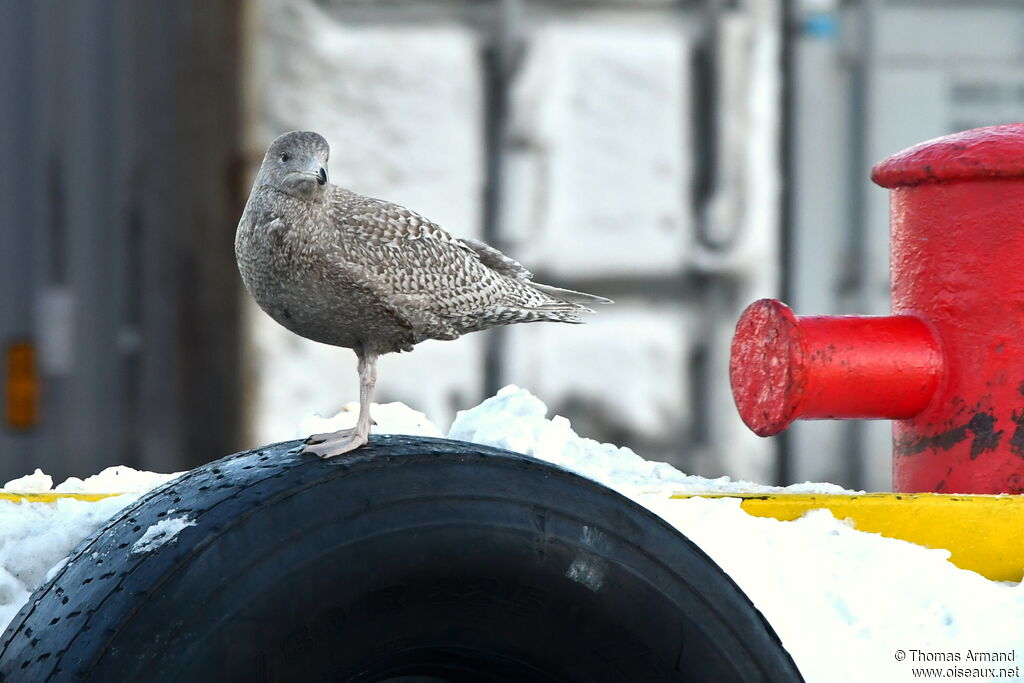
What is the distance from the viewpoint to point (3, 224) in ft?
13.5

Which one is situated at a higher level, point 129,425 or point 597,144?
point 597,144

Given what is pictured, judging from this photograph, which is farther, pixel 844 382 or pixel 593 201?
pixel 593 201

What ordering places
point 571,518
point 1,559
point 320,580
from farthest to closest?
point 1,559, point 571,518, point 320,580

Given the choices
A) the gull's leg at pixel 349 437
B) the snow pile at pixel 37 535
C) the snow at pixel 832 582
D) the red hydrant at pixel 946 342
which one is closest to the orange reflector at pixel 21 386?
the snow at pixel 832 582

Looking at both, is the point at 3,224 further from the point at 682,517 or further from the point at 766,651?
the point at 766,651

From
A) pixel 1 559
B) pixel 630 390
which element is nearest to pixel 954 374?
pixel 1 559

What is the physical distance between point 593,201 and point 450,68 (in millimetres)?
617

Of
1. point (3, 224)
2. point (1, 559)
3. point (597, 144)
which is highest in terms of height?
point (597, 144)

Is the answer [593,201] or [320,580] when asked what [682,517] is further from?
[593,201]

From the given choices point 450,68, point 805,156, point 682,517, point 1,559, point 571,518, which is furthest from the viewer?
point 805,156

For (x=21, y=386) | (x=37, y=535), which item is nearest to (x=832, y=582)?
(x=37, y=535)

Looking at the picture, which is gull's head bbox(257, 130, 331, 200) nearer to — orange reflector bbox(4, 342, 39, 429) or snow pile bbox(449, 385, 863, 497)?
snow pile bbox(449, 385, 863, 497)

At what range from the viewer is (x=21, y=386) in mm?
4105

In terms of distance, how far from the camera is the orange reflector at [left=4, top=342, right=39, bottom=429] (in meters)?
4.09
